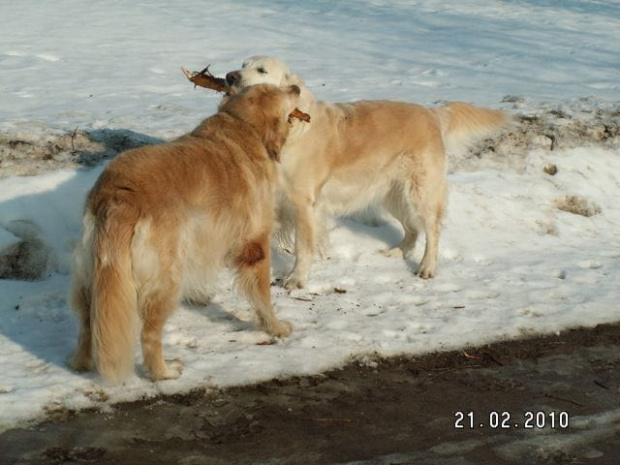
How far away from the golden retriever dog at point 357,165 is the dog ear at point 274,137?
3.27 ft

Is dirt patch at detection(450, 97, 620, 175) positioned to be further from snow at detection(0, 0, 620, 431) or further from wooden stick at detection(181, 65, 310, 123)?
wooden stick at detection(181, 65, 310, 123)

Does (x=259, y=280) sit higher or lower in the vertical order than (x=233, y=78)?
lower

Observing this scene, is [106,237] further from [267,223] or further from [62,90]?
[62,90]

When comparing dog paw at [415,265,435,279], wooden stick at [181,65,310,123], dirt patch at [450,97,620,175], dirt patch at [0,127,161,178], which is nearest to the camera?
wooden stick at [181,65,310,123]

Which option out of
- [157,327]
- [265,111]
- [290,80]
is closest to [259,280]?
[157,327]

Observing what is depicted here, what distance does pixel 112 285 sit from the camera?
157 inches

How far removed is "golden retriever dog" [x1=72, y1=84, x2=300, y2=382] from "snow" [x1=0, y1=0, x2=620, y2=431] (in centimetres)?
33

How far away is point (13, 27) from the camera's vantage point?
12.5m

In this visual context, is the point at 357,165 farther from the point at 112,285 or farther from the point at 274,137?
the point at 112,285

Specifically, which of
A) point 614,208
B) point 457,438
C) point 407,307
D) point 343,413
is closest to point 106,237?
point 343,413

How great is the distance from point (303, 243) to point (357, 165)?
839 millimetres

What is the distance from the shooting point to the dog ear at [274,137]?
16.6 feet

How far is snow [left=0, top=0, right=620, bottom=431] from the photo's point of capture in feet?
16.3

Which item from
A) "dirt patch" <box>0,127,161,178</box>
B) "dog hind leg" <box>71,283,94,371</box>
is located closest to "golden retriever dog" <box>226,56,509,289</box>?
"dirt patch" <box>0,127,161,178</box>
